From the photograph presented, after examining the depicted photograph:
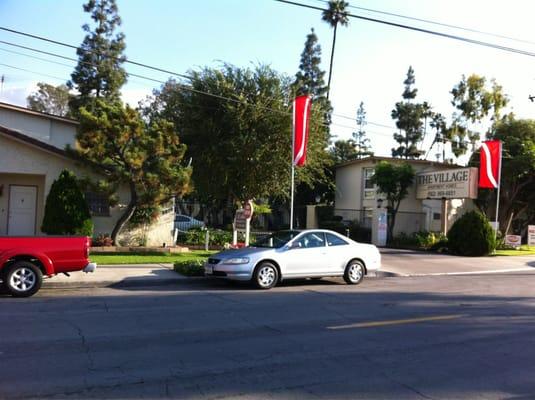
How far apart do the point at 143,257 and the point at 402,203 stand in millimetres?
20319

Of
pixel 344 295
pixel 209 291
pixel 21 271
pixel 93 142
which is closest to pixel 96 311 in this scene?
pixel 21 271

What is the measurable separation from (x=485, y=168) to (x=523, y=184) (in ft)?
25.7

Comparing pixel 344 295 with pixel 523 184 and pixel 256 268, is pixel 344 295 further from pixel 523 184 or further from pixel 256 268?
pixel 523 184

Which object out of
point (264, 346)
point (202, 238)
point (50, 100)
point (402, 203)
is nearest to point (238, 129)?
point (202, 238)

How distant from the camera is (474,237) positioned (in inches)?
971

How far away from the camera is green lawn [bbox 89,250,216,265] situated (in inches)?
665

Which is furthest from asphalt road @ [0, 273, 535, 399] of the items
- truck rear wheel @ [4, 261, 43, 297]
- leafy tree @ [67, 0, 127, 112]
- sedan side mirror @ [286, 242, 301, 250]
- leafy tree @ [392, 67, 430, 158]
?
leafy tree @ [392, 67, 430, 158]

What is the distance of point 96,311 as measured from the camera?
965 cm

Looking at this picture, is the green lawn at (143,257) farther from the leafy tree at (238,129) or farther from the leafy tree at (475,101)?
the leafy tree at (475,101)

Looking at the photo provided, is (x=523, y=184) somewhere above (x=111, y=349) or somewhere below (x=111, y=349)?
above

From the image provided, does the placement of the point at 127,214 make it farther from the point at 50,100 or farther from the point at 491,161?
the point at 50,100

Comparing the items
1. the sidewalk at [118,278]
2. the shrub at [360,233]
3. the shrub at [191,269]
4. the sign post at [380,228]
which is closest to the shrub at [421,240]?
the sign post at [380,228]

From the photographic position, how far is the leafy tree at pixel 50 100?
2334 inches

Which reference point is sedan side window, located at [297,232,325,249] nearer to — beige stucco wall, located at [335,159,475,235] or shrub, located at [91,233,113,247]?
shrub, located at [91,233,113,247]
